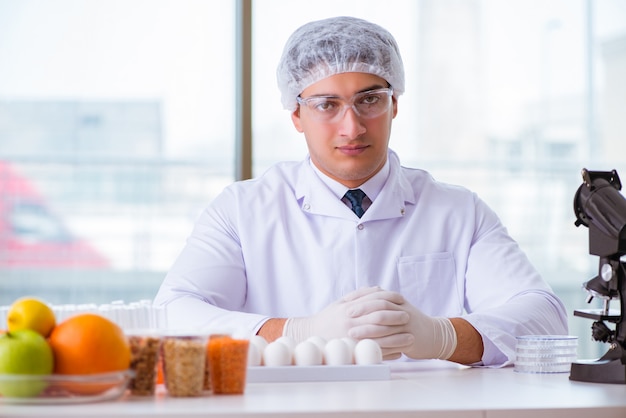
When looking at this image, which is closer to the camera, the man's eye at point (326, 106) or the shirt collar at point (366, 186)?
the man's eye at point (326, 106)

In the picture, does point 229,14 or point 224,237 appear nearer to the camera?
point 224,237

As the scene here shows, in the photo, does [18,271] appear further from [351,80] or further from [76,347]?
[76,347]

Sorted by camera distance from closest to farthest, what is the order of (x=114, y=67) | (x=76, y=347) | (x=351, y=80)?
(x=76, y=347), (x=351, y=80), (x=114, y=67)

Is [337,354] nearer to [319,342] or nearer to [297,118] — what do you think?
[319,342]

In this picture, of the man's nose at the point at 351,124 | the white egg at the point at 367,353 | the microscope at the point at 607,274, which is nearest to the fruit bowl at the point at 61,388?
the white egg at the point at 367,353

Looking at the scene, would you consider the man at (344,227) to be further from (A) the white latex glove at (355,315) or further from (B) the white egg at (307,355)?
(B) the white egg at (307,355)

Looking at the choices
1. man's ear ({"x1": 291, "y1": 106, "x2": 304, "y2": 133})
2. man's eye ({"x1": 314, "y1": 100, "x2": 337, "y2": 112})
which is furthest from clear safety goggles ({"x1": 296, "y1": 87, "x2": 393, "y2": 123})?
man's ear ({"x1": 291, "y1": 106, "x2": 304, "y2": 133})

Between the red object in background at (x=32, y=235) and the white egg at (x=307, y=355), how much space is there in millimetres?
2327

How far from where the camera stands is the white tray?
1408 millimetres

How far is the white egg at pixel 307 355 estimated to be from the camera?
1435 millimetres

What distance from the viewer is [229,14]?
3611 millimetres

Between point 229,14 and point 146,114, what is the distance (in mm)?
537

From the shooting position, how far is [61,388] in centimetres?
112

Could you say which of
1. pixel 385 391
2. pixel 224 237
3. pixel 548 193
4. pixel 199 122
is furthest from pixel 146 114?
pixel 385 391
